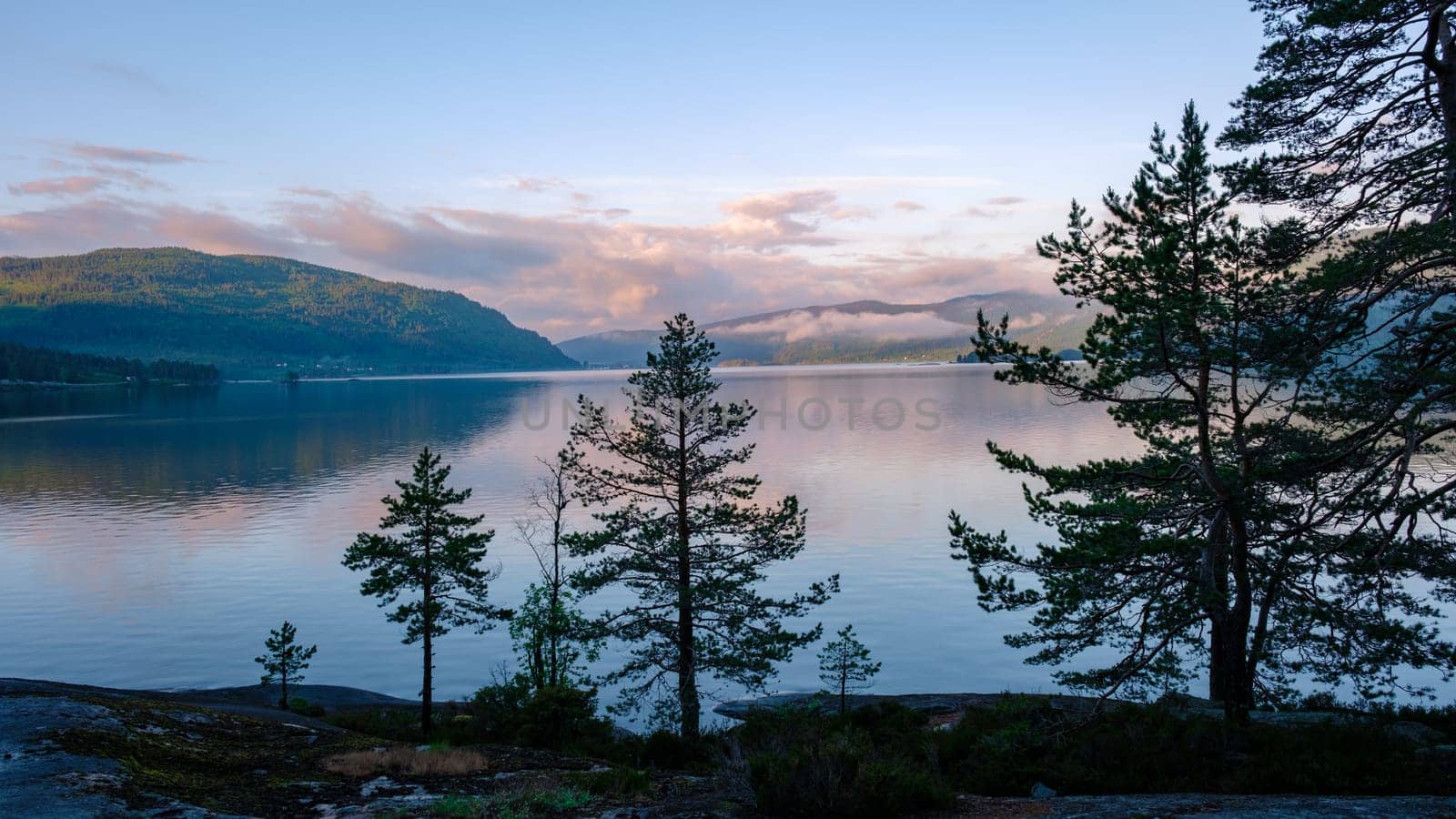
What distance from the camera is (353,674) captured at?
37.6 meters

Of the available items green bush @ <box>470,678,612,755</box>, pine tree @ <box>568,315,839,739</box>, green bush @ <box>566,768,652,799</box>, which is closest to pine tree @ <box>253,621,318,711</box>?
green bush @ <box>470,678,612,755</box>

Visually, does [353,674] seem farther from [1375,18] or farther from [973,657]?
[1375,18]

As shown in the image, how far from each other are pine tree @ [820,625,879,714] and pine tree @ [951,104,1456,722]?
48.2 ft

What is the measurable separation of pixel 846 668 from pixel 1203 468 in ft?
62.3

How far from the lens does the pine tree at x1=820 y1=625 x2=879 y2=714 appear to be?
1198 inches

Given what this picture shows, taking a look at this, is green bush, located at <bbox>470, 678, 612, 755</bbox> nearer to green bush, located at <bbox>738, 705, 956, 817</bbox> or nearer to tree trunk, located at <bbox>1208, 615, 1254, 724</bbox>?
green bush, located at <bbox>738, 705, 956, 817</bbox>

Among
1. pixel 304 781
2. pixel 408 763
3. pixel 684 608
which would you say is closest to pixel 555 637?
pixel 684 608

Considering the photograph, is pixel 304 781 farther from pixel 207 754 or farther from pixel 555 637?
pixel 555 637

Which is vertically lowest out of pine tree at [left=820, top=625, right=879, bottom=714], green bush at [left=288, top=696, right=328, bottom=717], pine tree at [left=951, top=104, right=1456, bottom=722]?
green bush at [left=288, top=696, right=328, bottom=717]

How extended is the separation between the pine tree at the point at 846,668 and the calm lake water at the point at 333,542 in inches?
37.7

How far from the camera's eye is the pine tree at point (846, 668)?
30438mm

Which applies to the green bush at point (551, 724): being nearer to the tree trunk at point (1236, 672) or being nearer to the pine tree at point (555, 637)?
the pine tree at point (555, 637)

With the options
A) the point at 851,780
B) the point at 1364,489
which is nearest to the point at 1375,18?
the point at 1364,489

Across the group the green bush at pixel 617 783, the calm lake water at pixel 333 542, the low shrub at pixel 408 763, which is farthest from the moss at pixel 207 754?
the calm lake water at pixel 333 542
